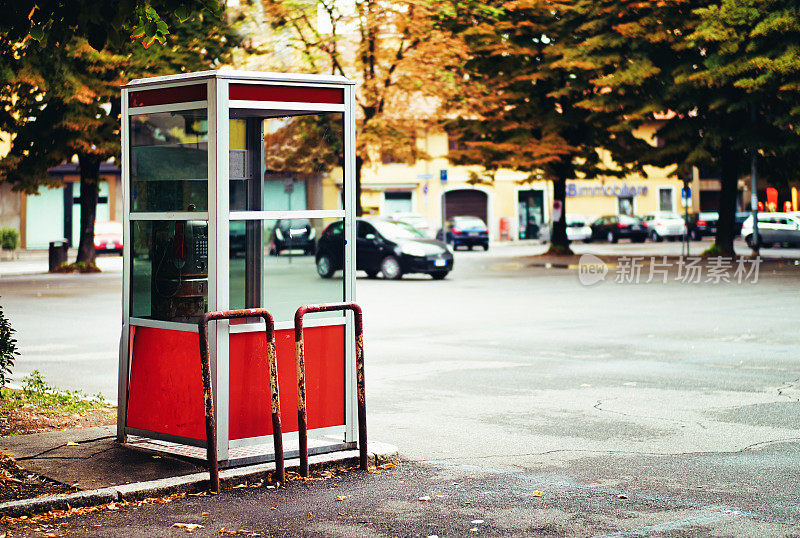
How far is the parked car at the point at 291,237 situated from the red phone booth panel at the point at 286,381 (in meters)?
0.74

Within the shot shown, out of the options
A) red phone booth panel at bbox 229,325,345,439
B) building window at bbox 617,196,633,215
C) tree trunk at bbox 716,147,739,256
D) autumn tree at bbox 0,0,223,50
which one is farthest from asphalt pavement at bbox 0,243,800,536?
building window at bbox 617,196,633,215

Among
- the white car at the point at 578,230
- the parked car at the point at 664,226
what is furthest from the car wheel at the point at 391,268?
Answer: the parked car at the point at 664,226

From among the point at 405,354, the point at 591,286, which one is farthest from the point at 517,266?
the point at 405,354

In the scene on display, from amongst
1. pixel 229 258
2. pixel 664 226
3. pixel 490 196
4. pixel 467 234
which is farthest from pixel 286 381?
pixel 490 196

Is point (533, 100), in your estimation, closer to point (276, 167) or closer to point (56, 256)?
point (56, 256)

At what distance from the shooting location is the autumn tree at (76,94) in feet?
93.1

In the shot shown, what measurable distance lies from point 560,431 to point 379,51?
26.3m

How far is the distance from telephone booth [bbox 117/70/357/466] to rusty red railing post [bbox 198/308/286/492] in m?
0.24

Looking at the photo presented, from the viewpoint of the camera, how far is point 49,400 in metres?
9.16

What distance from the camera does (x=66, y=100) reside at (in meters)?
28.9

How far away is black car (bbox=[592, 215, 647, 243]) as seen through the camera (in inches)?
2281

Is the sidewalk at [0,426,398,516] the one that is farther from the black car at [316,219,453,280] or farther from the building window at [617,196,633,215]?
the building window at [617,196,633,215]

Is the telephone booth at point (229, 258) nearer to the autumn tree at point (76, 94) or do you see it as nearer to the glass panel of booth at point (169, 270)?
the glass panel of booth at point (169, 270)

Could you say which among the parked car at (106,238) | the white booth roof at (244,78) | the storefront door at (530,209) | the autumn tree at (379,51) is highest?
the autumn tree at (379,51)
